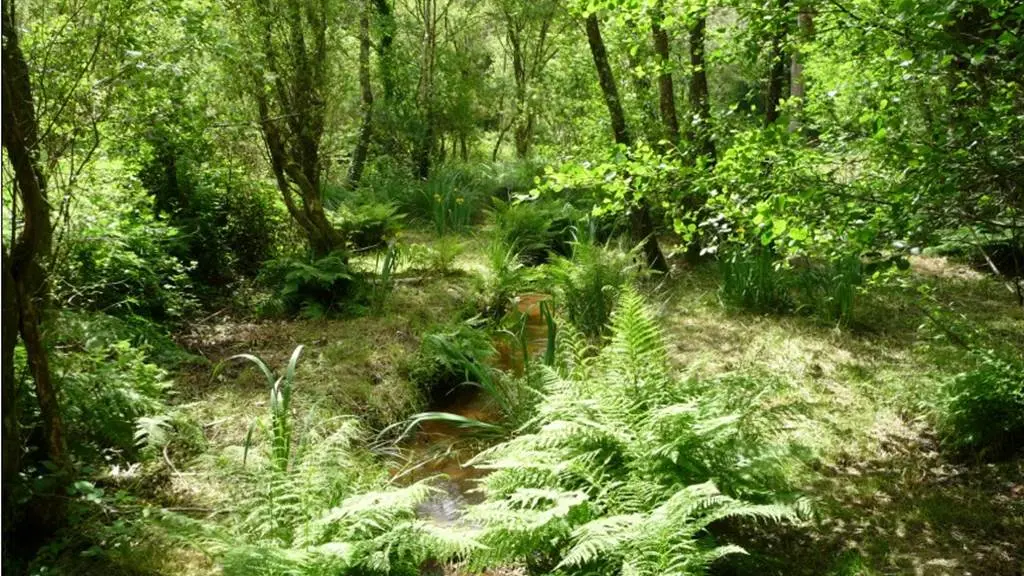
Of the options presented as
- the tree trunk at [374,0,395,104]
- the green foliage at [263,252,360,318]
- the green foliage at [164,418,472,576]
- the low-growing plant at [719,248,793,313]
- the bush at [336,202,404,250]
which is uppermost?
the tree trunk at [374,0,395,104]

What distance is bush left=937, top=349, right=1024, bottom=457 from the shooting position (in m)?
3.72

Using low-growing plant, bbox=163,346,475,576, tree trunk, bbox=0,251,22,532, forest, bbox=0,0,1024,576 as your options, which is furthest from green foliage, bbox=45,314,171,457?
low-growing plant, bbox=163,346,475,576

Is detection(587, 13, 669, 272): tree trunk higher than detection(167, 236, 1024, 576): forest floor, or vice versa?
detection(587, 13, 669, 272): tree trunk

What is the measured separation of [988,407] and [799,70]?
7647mm

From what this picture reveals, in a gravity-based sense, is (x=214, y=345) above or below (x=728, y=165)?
below

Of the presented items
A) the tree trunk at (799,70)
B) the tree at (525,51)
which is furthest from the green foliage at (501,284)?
the tree at (525,51)

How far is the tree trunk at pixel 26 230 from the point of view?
262cm

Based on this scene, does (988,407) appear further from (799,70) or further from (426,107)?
(426,107)

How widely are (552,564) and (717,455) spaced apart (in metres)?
0.91

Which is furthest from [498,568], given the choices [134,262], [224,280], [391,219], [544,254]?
[544,254]

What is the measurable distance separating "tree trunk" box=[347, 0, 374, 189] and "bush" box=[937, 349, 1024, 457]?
26.8 feet

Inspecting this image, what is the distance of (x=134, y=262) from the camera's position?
4.66 meters

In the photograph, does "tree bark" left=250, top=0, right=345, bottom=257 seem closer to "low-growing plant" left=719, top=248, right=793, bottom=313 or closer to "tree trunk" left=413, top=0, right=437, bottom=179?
→ "low-growing plant" left=719, top=248, right=793, bottom=313

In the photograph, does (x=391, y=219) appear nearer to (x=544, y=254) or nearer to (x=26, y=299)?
(x=544, y=254)
